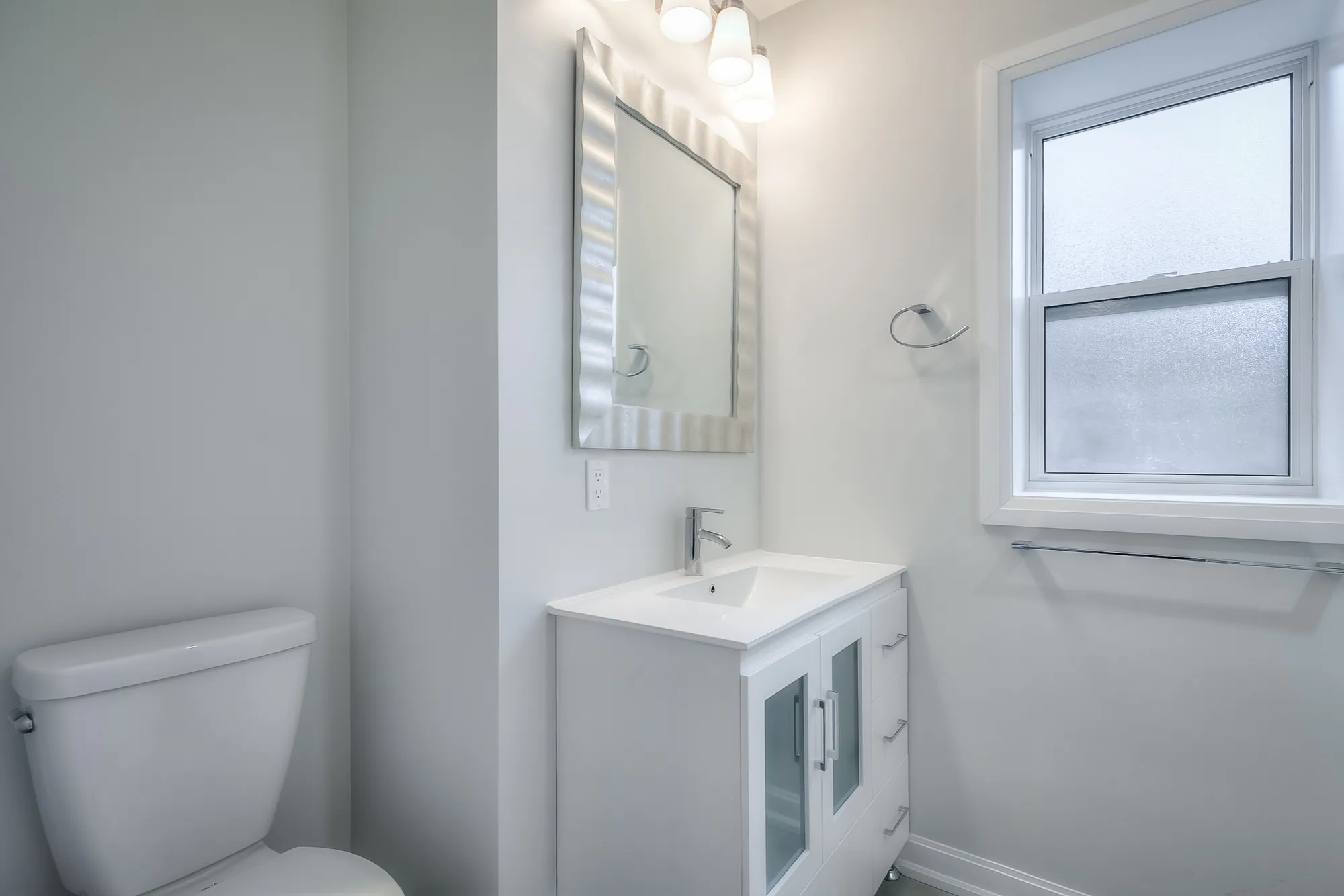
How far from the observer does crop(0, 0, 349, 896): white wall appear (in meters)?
1.14

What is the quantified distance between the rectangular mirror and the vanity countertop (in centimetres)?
34

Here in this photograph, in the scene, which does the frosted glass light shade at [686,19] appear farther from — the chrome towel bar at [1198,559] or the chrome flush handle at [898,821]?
the chrome flush handle at [898,821]

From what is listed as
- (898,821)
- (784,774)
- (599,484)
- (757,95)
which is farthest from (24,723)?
(757,95)

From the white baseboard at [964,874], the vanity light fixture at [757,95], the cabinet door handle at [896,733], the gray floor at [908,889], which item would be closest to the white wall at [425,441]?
the vanity light fixture at [757,95]

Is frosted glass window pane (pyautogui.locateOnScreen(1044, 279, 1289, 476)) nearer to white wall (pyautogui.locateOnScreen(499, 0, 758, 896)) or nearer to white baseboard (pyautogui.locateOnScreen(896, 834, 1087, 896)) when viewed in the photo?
white baseboard (pyautogui.locateOnScreen(896, 834, 1087, 896))

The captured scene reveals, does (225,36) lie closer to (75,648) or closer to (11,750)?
(75,648)

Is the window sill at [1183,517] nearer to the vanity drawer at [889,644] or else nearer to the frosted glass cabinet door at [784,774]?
the vanity drawer at [889,644]

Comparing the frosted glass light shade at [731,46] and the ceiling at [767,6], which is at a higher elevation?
the ceiling at [767,6]

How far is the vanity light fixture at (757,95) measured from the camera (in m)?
1.84

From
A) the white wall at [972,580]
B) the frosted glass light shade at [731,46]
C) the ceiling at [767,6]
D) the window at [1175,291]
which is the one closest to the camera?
the white wall at [972,580]

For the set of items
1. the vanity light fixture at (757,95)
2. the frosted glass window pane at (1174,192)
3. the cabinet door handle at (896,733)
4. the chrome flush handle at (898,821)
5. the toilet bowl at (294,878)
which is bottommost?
the chrome flush handle at (898,821)

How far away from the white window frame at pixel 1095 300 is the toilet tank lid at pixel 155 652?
166 centimetres

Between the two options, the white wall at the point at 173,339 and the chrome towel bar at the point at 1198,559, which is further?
the chrome towel bar at the point at 1198,559

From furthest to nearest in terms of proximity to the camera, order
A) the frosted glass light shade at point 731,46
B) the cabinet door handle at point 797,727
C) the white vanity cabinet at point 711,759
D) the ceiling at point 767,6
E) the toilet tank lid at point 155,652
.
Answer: the ceiling at point 767,6 < the frosted glass light shade at point 731,46 < the cabinet door handle at point 797,727 < the white vanity cabinet at point 711,759 < the toilet tank lid at point 155,652
